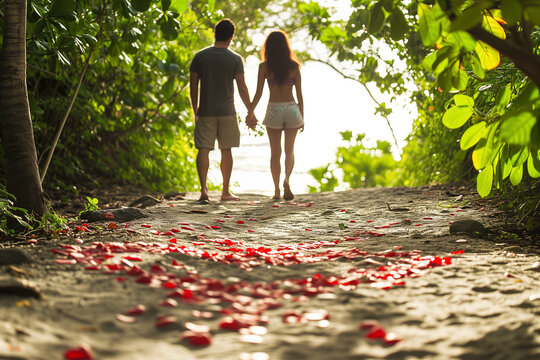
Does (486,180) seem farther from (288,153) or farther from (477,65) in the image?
(288,153)

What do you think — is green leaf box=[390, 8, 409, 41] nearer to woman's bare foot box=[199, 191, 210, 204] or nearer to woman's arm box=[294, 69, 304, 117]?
woman's arm box=[294, 69, 304, 117]

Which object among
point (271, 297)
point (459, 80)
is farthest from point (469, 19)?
point (271, 297)

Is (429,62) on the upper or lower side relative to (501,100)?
upper

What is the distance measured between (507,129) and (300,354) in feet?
3.31

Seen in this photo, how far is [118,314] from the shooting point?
78.0 inches

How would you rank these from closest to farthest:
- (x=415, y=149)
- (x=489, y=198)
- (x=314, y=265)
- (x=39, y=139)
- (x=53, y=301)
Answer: (x=53, y=301) < (x=314, y=265) < (x=489, y=198) < (x=39, y=139) < (x=415, y=149)

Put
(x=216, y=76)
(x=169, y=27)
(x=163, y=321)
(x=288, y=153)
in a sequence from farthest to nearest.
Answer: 1. (x=288, y=153)
2. (x=216, y=76)
3. (x=169, y=27)
4. (x=163, y=321)

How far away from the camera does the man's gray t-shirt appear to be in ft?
17.4

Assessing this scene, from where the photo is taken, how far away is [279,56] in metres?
5.48

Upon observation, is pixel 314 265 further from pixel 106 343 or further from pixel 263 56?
pixel 263 56

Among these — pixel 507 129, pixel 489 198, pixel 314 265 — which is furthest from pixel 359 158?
pixel 507 129

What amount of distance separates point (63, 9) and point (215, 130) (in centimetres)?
245

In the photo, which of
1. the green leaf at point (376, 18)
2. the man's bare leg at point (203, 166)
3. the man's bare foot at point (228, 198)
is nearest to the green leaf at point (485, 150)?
the green leaf at point (376, 18)

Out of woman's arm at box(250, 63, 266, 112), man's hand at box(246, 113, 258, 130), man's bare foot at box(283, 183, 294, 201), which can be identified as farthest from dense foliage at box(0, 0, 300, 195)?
man's bare foot at box(283, 183, 294, 201)
